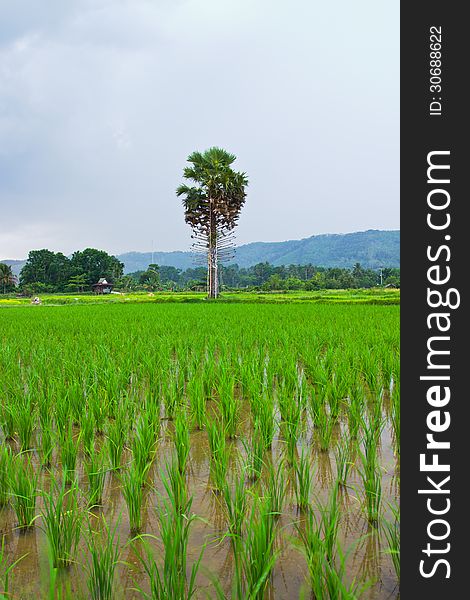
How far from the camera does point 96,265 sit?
193 ft

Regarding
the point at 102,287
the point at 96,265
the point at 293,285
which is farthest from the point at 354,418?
the point at 96,265

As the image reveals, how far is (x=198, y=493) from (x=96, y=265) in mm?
59518

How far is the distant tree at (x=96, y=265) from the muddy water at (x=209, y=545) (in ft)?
185

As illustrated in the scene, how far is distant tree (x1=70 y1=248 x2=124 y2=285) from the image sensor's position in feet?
186

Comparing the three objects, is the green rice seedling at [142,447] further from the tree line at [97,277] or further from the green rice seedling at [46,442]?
the tree line at [97,277]

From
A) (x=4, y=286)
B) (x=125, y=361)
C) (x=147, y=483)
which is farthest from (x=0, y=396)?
(x=4, y=286)

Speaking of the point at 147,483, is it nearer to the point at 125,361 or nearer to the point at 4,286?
the point at 125,361

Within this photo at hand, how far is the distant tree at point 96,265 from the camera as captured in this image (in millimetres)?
56781

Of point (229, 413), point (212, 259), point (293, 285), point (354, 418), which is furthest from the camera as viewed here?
point (293, 285)

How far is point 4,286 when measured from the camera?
51438mm

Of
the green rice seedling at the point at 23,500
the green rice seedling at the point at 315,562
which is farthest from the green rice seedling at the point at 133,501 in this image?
the green rice seedling at the point at 315,562

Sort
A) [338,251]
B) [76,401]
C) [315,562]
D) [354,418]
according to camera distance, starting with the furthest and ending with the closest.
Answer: [338,251] → [76,401] → [354,418] → [315,562]

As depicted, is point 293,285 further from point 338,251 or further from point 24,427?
point 338,251

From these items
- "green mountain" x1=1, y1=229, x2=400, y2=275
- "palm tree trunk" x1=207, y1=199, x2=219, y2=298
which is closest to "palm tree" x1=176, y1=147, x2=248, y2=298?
"palm tree trunk" x1=207, y1=199, x2=219, y2=298
